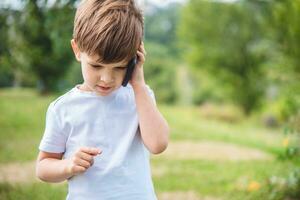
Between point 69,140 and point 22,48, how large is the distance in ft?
9.64

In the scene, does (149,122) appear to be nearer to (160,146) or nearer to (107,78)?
(160,146)

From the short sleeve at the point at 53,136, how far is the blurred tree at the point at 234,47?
59.6 feet

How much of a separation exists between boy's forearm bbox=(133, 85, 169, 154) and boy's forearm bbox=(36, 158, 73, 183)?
0.87 ft

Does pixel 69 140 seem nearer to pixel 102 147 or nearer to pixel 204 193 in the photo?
pixel 102 147

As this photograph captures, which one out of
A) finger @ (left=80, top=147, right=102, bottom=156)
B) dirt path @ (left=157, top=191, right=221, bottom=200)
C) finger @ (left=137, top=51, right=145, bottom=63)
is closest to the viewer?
finger @ (left=80, top=147, right=102, bottom=156)

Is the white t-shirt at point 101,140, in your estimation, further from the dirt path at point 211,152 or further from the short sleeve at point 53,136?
the dirt path at point 211,152

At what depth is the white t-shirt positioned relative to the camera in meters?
1.63

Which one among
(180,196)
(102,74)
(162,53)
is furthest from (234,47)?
(102,74)

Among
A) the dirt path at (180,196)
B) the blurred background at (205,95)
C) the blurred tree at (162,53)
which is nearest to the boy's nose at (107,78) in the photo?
the blurred background at (205,95)

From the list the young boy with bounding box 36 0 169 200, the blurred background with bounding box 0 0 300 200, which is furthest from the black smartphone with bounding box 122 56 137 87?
the blurred background with bounding box 0 0 300 200

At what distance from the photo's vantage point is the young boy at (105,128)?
5.19 feet

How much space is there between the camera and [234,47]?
20.0m

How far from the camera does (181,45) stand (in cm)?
2358

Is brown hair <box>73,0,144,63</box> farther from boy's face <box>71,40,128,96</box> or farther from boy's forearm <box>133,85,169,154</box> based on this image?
boy's forearm <box>133,85,169,154</box>
